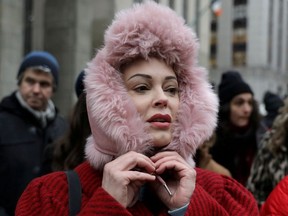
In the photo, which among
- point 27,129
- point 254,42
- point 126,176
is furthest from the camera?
point 254,42

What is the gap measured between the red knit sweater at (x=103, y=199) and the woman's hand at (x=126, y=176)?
0.04m

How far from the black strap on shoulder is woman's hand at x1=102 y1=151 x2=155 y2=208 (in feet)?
0.53

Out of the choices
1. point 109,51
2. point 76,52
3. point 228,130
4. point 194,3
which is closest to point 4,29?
point 76,52

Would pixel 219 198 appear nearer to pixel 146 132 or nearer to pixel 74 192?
pixel 146 132

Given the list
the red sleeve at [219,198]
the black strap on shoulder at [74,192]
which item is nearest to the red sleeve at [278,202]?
the red sleeve at [219,198]

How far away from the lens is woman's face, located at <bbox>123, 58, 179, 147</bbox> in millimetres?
2037

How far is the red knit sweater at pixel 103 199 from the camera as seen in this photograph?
1.92m

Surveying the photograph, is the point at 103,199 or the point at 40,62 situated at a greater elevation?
the point at 40,62

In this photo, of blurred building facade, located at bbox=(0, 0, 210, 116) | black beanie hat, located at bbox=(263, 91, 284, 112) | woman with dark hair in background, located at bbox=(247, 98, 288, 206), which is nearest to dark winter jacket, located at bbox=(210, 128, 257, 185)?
woman with dark hair in background, located at bbox=(247, 98, 288, 206)

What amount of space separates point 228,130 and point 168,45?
128 inches

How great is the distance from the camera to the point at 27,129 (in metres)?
4.11

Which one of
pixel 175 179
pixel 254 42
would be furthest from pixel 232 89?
pixel 254 42

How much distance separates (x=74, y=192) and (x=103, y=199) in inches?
8.2

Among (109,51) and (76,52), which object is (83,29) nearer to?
(76,52)
